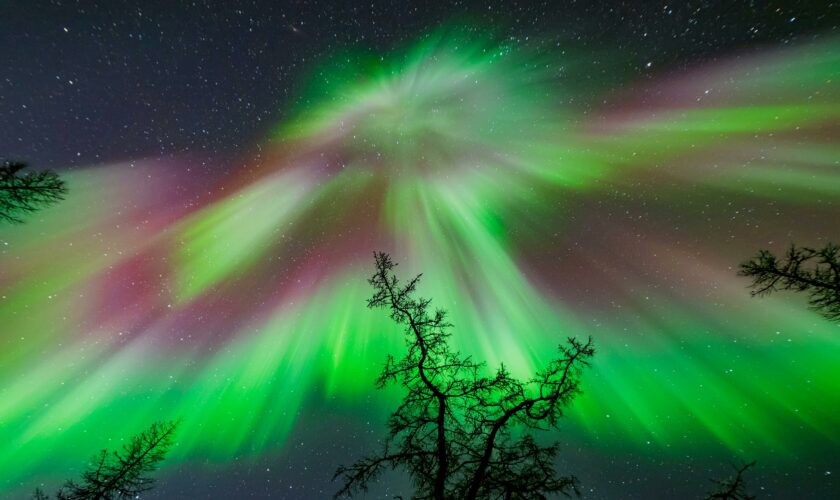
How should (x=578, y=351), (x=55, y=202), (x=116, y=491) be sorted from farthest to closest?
(x=116, y=491) < (x=578, y=351) < (x=55, y=202)

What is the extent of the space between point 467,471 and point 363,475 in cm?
199

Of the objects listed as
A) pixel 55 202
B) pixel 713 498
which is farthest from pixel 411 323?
pixel 713 498

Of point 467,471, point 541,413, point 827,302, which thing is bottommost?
point 467,471

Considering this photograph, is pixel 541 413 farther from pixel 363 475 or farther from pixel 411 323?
pixel 363 475

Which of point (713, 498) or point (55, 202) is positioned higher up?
point (55, 202)

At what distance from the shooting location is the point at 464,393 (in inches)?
290

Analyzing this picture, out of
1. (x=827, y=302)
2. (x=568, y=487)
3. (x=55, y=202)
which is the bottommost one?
(x=568, y=487)

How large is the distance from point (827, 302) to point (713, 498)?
14.6 feet

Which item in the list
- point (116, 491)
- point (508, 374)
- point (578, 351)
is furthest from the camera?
point (116, 491)

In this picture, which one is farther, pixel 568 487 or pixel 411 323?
pixel 411 323


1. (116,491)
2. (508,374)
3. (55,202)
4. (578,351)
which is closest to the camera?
(55,202)

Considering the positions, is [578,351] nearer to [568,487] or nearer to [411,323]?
[568,487]

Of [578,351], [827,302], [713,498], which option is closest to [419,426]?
[578,351]

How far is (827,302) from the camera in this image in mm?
6668
